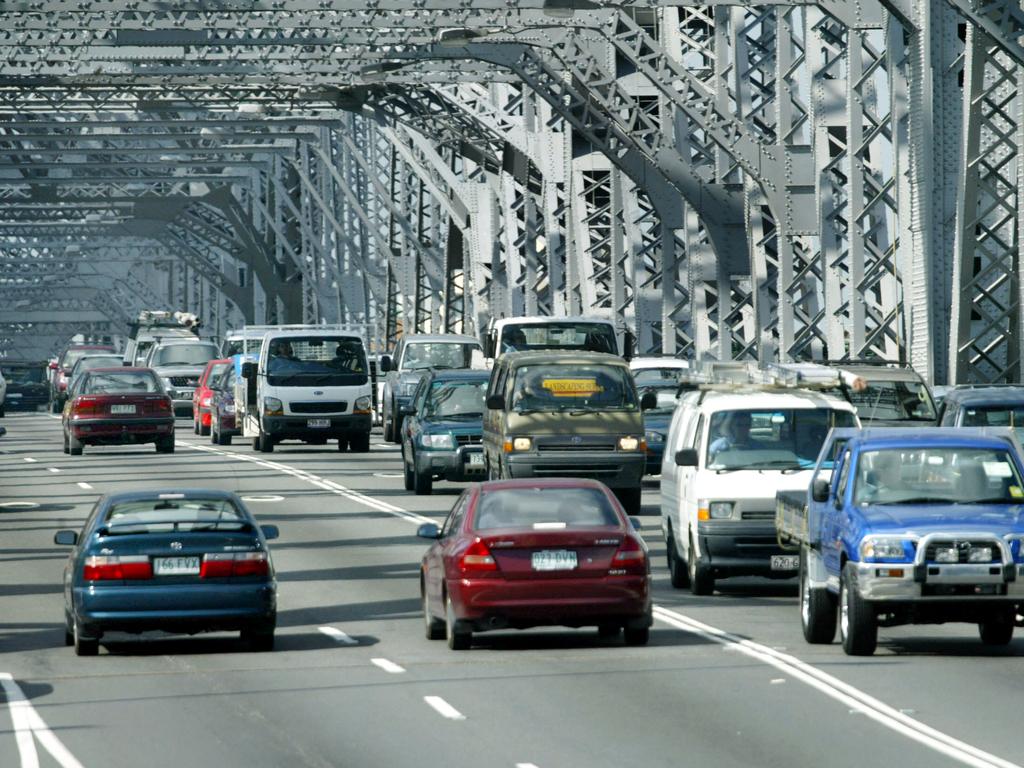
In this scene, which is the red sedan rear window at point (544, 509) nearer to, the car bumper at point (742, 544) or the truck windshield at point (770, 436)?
the car bumper at point (742, 544)

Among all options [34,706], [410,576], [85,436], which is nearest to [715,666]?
[34,706]

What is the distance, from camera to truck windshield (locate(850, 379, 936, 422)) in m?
30.1

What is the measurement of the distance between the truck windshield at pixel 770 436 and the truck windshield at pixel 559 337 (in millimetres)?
19143

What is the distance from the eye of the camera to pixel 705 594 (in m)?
22.5

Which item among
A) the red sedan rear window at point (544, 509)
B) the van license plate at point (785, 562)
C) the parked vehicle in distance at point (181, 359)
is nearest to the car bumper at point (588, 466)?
the van license plate at point (785, 562)

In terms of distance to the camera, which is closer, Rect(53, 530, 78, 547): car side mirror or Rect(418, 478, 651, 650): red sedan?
Rect(418, 478, 651, 650): red sedan

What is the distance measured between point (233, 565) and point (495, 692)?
288cm

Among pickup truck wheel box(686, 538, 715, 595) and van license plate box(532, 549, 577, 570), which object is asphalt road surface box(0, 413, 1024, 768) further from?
van license plate box(532, 549, 577, 570)

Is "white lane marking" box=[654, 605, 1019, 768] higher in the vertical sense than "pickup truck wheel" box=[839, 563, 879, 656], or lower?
lower

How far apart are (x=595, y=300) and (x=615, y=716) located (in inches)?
1741

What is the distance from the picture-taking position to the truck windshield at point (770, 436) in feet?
73.2

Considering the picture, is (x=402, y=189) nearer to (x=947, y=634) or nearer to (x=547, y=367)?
(x=547, y=367)

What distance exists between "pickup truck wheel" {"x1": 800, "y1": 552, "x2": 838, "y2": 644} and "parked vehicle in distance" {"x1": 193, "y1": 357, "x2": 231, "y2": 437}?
3808cm

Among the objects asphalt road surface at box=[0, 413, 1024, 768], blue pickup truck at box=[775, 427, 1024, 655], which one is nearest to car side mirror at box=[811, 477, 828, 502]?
blue pickup truck at box=[775, 427, 1024, 655]
